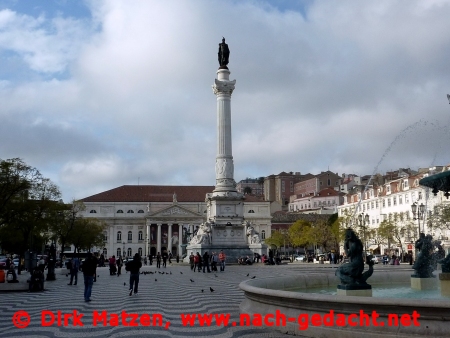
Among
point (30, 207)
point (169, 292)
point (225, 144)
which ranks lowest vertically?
point (169, 292)

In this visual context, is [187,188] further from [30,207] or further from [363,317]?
[363,317]

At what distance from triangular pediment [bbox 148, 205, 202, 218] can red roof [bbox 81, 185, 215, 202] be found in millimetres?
6855

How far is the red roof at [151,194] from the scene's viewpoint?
125 m

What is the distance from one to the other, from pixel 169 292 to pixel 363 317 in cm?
1194

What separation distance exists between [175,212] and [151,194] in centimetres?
1174

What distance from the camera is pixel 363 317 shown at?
877 cm

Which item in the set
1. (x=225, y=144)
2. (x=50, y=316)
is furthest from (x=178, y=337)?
(x=225, y=144)

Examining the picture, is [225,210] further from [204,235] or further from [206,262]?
[206,262]

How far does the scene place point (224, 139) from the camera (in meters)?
49.2

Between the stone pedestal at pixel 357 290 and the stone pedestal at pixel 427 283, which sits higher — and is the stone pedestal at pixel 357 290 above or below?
above

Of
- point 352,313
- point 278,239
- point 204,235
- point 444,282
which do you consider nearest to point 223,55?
point 204,235

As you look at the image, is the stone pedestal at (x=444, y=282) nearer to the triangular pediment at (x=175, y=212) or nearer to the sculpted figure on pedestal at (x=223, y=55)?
the sculpted figure on pedestal at (x=223, y=55)

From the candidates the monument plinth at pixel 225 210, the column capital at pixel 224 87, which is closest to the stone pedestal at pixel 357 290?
the monument plinth at pixel 225 210

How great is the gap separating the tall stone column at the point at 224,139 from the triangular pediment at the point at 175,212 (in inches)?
2801
